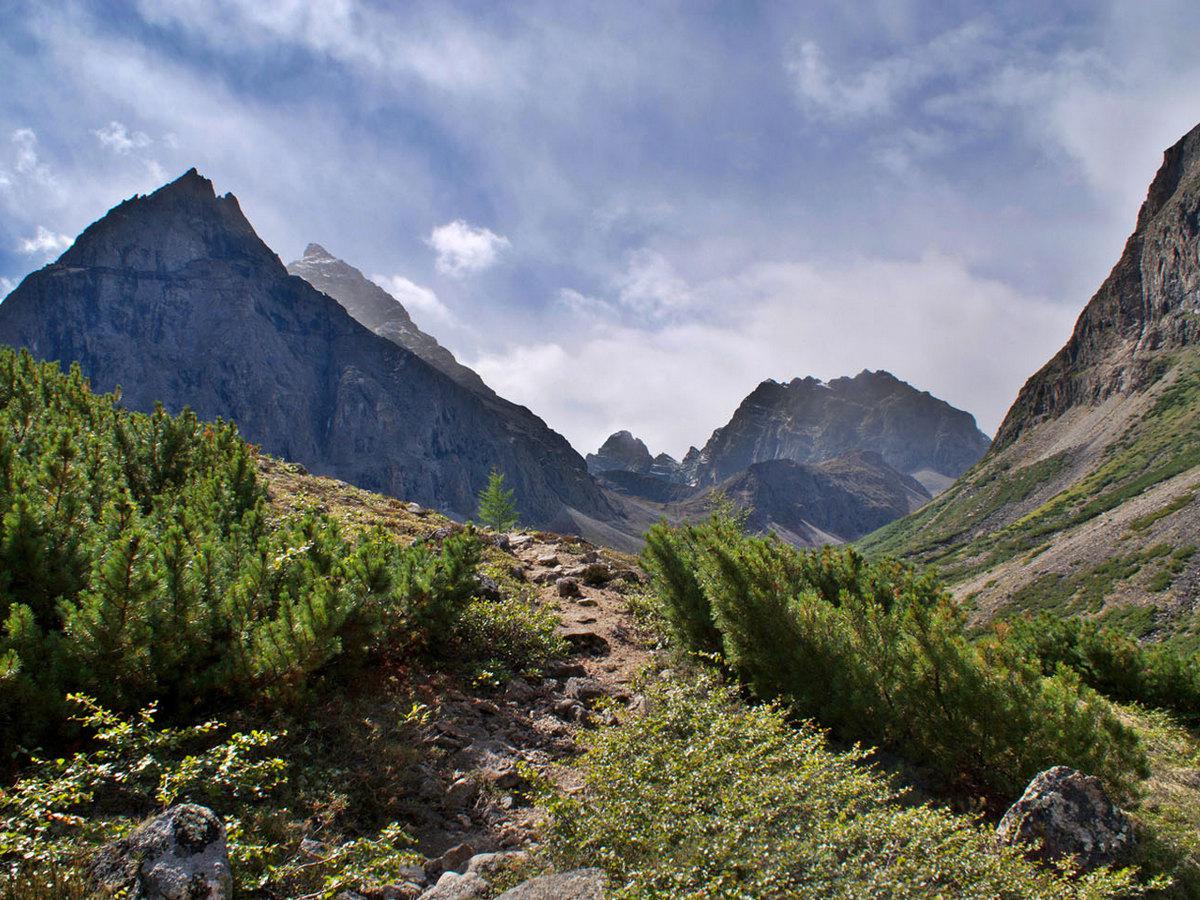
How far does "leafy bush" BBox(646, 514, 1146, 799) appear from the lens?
6.25 meters

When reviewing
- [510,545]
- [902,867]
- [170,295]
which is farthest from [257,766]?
[170,295]

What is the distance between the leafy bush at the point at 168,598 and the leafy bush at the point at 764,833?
3.27 m

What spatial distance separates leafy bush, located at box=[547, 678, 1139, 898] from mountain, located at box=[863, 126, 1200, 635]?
6753 cm

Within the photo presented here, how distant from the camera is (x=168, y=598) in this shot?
552 cm

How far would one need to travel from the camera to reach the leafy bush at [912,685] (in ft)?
20.5

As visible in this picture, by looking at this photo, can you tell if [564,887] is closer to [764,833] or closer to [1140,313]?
[764,833]

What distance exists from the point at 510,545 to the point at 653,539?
10235 mm

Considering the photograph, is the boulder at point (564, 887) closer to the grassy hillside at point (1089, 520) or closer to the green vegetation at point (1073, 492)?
the grassy hillside at point (1089, 520)

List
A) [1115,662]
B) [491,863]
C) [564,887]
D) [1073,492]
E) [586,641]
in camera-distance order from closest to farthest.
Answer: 1. [564,887]
2. [491,863]
3. [586,641]
4. [1115,662]
5. [1073,492]

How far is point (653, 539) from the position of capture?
12.4 metres

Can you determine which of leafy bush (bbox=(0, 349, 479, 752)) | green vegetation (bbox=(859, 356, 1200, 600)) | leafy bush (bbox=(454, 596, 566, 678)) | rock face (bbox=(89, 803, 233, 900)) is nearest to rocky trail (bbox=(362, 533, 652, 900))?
leafy bush (bbox=(454, 596, 566, 678))

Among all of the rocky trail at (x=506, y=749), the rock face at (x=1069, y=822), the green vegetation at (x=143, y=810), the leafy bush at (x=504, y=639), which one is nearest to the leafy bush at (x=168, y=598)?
the green vegetation at (x=143, y=810)

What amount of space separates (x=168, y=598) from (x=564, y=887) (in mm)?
4290

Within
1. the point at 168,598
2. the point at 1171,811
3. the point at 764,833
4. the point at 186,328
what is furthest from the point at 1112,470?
the point at 186,328
